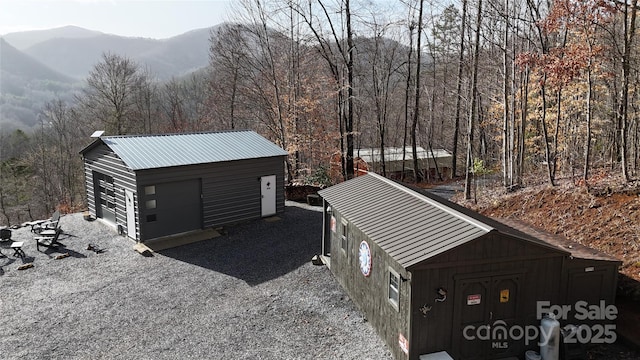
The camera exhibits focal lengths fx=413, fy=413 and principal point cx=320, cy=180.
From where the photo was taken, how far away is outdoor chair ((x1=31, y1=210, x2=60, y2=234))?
13082 millimetres

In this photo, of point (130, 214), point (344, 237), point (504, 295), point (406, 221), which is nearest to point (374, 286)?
point (406, 221)

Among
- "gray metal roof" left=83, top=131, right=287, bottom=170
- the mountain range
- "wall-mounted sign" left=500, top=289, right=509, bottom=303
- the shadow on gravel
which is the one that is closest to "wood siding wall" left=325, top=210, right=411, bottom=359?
"wall-mounted sign" left=500, top=289, right=509, bottom=303

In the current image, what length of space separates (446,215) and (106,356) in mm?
6373

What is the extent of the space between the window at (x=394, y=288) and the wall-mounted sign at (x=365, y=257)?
90 cm

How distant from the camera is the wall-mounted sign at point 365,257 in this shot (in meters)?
7.96

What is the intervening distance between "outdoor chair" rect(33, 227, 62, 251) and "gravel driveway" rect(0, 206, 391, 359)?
0.82 feet

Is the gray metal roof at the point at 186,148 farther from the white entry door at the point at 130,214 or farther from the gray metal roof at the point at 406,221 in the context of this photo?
the gray metal roof at the point at 406,221

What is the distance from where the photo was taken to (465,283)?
21.0 ft

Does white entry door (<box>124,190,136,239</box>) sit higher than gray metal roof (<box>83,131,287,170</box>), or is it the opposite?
gray metal roof (<box>83,131,287,170</box>)

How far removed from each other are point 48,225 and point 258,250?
7.47 meters

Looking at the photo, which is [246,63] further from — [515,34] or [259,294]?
[259,294]

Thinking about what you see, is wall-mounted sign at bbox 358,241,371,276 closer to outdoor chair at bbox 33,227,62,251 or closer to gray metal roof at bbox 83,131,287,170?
gray metal roof at bbox 83,131,287,170

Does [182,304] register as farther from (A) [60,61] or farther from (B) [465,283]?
(A) [60,61]

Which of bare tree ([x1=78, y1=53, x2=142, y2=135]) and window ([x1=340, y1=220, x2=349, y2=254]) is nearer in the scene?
window ([x1=340, y1=220, x2=349, y2=254])
